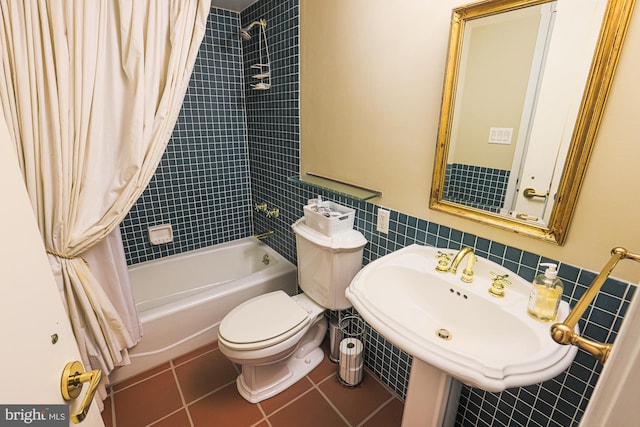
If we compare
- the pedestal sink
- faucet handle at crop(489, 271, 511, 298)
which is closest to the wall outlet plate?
the pedestal sink

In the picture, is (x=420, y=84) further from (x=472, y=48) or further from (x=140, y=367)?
(x=140, y=367)

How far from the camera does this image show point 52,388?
1.65 ft

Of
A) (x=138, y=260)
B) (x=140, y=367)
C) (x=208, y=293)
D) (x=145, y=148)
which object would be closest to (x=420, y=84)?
(x=145, y=148)

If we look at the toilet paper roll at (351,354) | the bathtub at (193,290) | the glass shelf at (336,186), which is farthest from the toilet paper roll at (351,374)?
the glass shelf at (336,186)

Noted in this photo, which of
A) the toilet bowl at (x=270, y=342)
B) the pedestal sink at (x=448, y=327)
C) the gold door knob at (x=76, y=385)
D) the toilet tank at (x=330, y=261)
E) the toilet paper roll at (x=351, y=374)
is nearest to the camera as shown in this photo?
the gold door knob at (x=76, y=385)

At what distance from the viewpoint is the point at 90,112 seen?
1078mm

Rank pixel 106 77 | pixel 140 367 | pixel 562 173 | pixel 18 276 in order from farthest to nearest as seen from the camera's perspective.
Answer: pixel 140 367, pixel 106 77, pixel 562 173, pixel 18 276

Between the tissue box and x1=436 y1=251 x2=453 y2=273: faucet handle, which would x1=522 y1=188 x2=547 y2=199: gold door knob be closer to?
x1=436 y1=251 x2=453 y2=273: faucet handle

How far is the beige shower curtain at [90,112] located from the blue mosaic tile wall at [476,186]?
1.21 metres

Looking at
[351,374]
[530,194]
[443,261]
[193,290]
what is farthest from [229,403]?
[530,194]

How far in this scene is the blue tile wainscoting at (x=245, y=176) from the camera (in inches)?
55.2

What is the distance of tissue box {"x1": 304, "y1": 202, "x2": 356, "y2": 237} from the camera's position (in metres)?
1.49

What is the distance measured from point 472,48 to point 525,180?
0.51m

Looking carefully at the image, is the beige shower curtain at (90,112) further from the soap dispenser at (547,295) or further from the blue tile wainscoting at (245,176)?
the soap dispenser at (547,295)
